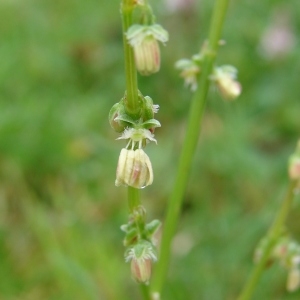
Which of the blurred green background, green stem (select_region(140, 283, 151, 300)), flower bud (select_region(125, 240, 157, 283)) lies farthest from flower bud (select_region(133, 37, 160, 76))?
the blurred green background

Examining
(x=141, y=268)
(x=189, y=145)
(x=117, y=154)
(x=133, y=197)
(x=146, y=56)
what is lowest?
(x=141, y=268)

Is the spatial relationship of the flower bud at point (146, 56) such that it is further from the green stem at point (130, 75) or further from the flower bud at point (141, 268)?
the flower bud at point (141, 268)

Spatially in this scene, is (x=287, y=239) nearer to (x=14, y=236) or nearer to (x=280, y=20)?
(x=14, y=236)

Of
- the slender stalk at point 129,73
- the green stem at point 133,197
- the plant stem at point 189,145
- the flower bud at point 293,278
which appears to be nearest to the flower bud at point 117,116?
the slender stalk at point 129,73

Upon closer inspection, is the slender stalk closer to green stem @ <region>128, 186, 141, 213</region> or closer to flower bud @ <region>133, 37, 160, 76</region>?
flower bud @ <region>133, 37, 160, 76</region>

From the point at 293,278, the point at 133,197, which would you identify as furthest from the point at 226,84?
the point at 293,278

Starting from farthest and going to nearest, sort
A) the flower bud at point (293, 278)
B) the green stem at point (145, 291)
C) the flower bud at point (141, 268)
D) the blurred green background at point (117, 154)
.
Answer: the blurred green background at point (117, 154), the flower bud at point (293, 278), the green stem at point (145, 291), the flower bud at point (141, 268)

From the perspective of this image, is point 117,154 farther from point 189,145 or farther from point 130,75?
point 130,75
